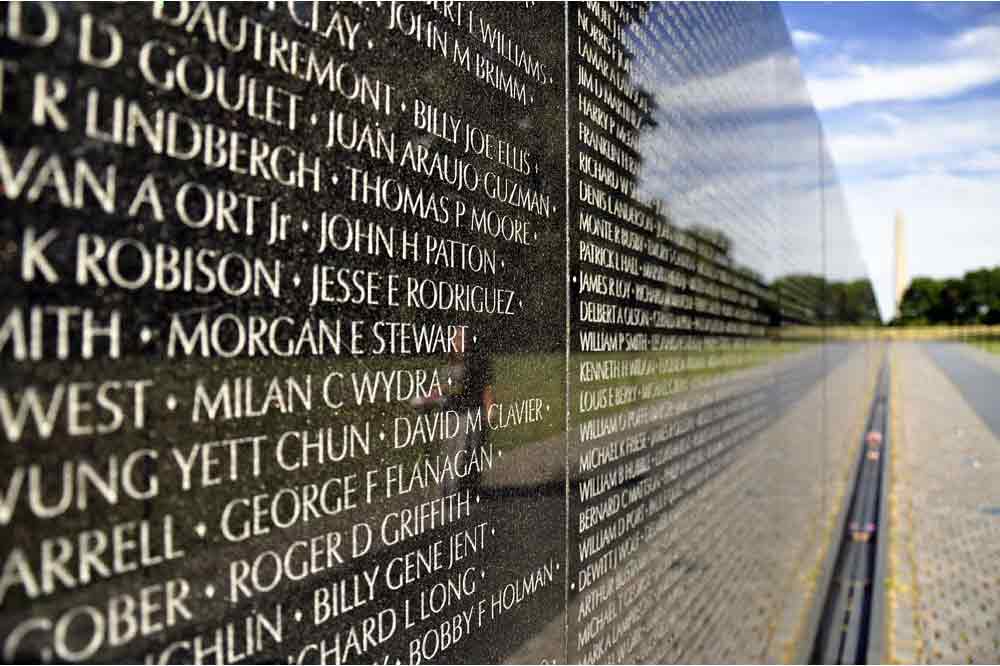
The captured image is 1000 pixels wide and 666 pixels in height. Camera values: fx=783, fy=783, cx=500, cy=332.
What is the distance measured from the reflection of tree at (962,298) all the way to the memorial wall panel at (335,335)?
620cm

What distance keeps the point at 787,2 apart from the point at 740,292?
4.68 m

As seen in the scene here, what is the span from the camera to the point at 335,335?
1.70 meters

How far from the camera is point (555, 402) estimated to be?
273cm

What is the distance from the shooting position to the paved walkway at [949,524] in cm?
645

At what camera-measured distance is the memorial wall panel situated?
1182mm

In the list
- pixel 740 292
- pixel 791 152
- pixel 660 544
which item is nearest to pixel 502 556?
pixel 660 544

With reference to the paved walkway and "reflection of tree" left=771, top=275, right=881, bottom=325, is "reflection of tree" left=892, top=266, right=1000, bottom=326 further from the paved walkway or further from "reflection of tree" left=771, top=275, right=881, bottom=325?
"reflection of tree" left=771, top=275, right=881, bottom=325

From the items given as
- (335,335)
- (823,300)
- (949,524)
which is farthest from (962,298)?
(335,335)

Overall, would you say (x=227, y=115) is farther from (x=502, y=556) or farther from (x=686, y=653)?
(x=686, y=653)

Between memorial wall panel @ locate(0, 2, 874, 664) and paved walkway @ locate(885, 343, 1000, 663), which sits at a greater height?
memorial wall panel @ locate(0, 2, 874, 664)

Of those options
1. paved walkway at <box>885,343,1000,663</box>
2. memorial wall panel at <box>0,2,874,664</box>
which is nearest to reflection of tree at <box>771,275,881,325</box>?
paved walkway at <box>885,343,1000,663</box>

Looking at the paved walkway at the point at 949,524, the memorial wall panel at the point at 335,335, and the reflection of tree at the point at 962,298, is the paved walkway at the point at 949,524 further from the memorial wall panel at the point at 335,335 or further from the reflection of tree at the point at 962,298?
the memorial wall panel at the point at 335,335

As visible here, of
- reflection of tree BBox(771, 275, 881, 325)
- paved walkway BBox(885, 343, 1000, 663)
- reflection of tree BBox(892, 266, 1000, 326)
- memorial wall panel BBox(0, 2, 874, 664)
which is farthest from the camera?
reflection of tree BBox(771, 275, 881, 325)

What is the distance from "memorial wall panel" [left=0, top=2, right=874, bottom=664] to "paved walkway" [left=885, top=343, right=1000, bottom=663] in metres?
3.87
